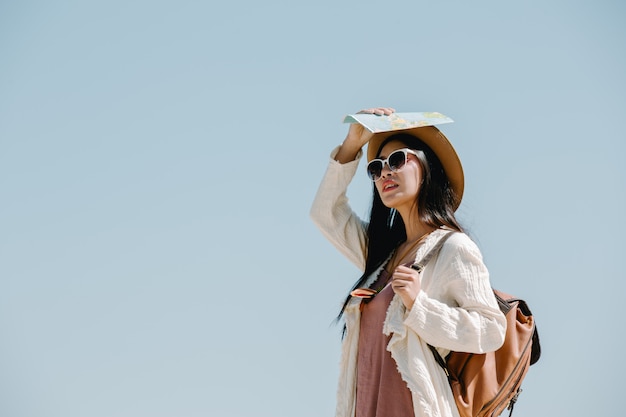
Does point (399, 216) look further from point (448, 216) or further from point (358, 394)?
point (358, 394)

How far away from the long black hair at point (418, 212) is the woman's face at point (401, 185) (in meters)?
0.04

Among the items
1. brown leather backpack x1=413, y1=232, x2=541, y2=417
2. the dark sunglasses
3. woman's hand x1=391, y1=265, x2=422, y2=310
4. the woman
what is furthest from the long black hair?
woman's hand x1=391, y1=265, x2=422, y2=310

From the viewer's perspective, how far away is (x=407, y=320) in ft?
13.3

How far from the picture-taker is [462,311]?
404 cm

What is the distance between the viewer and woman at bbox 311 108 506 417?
13.2 ft

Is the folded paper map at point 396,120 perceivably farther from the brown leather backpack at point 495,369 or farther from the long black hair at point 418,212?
the brown leather backpack at point 495,369

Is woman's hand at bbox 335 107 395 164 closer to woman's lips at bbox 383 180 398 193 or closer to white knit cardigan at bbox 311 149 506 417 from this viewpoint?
woman's lips at bbox 383 180 398 193

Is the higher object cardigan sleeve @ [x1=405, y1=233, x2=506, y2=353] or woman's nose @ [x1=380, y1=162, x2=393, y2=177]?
woman's nose @ [x1=380, y1=162, x2=393, y2=177]

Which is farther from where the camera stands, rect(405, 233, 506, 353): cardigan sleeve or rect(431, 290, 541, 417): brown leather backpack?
rect(431, 290, 541, 417): brown leather backpack

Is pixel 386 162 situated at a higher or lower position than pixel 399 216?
higher

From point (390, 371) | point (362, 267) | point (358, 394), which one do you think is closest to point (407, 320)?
point (390, 371)

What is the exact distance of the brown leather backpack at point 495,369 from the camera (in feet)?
13.5

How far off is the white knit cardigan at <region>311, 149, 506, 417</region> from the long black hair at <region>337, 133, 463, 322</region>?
212 mm

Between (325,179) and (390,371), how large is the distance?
1273 millimetres
